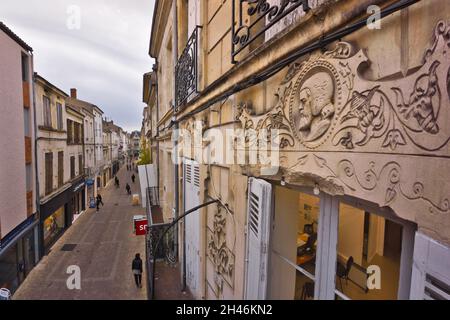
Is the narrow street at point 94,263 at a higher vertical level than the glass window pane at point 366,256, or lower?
lower

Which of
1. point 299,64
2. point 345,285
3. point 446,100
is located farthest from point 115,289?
point 446,100

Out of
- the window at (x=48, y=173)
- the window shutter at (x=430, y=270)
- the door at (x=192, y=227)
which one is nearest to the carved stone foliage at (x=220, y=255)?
the door at (x=192, y=227)

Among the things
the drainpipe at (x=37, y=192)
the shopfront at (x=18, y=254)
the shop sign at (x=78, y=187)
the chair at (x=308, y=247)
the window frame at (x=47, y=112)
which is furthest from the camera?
the shop sign at (x=78, y=187)

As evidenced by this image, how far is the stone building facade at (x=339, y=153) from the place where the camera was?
1271mm

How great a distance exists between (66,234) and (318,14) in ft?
58.3

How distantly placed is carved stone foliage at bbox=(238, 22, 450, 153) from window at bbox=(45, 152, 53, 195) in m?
14.2

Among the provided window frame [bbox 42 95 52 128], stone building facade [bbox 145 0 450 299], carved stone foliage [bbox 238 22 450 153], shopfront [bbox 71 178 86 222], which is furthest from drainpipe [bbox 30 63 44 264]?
carved stone foliage [bbox 238 22 450 153]

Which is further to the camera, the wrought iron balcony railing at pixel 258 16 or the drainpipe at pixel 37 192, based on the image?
the drainpipe at pixel 37 192

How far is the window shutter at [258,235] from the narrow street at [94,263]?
7.38 meters

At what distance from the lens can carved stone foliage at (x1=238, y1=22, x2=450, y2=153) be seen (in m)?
1.23

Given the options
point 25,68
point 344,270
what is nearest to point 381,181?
point 344,270

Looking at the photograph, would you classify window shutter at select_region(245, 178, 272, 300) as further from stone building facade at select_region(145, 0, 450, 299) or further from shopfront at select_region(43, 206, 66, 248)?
shopfront at select_region(43, 206, 66, 248)

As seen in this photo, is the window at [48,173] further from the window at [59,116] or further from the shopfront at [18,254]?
the window at [59,116]
